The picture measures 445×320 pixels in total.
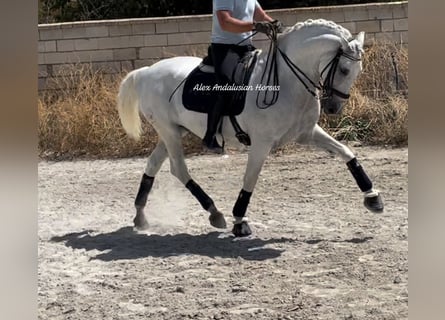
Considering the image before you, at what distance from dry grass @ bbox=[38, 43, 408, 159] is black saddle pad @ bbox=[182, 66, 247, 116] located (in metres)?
0.41

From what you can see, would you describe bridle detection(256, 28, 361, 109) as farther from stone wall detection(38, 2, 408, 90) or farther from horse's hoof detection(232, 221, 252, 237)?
horse's hoof detection(232, 221, 252, 237)

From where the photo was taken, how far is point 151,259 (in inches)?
Answer: 143

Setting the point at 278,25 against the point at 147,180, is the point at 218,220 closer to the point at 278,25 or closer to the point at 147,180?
the point at 147,180

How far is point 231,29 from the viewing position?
348 cm

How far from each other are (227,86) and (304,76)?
42 cm

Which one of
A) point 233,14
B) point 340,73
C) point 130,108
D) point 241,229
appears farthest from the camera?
point 130,108

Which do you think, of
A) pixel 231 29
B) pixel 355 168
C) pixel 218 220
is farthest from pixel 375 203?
pixel 231 29

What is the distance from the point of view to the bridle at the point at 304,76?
358 cm

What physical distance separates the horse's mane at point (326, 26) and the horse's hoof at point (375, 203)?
0.86 m

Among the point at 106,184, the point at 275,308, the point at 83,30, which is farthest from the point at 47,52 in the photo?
the point at 275,308

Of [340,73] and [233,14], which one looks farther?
[340,73]

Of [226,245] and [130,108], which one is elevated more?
[130,108]

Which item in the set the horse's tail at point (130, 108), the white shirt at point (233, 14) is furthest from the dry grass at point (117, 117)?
the white shirt at point (233, 14)

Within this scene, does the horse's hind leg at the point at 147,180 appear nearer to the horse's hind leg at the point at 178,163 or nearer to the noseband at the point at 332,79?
the horse's hind leg at the point at 178,163
